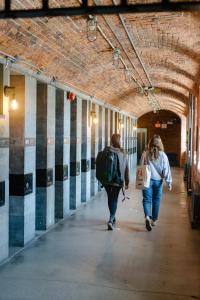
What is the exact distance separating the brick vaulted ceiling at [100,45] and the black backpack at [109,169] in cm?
171

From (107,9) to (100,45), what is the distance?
373cm

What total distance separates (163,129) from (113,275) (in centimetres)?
2138

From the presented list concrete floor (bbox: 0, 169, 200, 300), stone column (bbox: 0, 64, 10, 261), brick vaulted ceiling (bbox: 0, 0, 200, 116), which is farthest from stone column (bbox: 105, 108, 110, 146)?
stone column (bbox: 0, 64, 10, 261)

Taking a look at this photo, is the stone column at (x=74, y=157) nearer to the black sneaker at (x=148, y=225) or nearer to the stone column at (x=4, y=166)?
the black sneaker at (x=148, y=225)

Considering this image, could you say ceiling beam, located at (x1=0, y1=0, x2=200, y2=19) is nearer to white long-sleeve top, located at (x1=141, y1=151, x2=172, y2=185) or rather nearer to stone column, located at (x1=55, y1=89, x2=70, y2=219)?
white long-sleeve top, located at (x1=141, y1=151, x2=172, y2=185)

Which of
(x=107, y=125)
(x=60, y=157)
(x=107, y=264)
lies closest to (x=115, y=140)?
(x=60, y=157)

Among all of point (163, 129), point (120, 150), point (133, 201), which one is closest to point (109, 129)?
point (133, 201)

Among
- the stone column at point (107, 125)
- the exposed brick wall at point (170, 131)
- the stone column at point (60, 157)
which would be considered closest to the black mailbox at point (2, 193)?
the stone column at point (60, 157)

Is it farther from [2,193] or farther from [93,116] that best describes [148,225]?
[93,116]

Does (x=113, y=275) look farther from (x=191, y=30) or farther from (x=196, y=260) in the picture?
(x=191, y=30)

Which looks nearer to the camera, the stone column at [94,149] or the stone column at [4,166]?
the stone column at [4,166]

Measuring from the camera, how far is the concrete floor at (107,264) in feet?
14.3

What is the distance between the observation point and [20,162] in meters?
6.04

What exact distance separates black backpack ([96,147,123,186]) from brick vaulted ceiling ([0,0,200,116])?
1.71m
